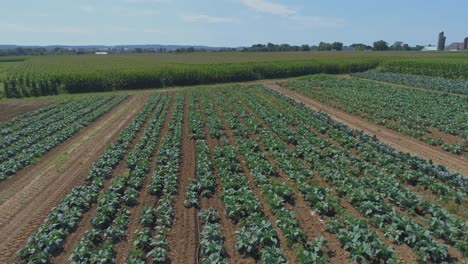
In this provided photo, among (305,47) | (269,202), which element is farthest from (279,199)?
(305,47)

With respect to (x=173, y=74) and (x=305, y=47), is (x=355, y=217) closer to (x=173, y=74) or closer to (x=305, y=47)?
(x=173, y=74)

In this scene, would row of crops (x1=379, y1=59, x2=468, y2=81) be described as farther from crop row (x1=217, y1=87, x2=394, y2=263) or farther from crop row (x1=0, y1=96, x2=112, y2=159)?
crop row (x1=0, y1=96, x2=112, y2=159)

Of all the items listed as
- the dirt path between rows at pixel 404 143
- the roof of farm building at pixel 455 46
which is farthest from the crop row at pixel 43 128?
the roof of farm building at pixel 455 46

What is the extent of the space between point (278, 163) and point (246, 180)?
2.27 metres

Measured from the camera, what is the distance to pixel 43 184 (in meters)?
13.5

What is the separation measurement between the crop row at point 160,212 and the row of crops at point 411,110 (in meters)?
11.5

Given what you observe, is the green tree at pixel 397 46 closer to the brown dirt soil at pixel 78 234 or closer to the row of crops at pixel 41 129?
the row of crops at pixel 41 129

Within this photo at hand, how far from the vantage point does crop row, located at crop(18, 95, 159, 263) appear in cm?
857

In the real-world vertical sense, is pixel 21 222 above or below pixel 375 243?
below

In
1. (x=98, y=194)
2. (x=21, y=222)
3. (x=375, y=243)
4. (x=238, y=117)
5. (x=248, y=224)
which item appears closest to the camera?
(x=375, y=243)

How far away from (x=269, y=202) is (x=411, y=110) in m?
16.7

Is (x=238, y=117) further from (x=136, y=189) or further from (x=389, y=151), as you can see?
(x=136, y=189)

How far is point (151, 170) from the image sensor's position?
14.0 metres

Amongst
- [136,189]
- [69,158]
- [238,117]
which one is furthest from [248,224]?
[238,117]
